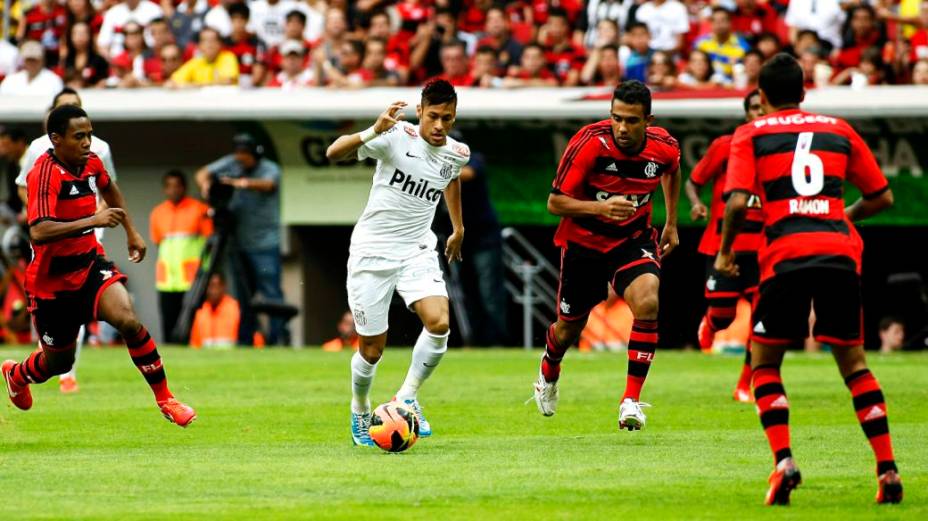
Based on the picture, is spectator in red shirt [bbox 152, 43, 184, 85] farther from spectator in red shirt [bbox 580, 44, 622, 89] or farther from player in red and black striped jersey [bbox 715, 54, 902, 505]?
player in red and black striped jersey [bbox 715, 54, 902, 505]

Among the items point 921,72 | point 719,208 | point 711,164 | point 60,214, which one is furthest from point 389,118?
point 921,72

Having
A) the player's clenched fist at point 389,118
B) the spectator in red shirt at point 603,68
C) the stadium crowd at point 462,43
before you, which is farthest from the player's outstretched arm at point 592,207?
the spectator in red shirt at point 603,68

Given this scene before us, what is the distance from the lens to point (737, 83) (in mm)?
21156

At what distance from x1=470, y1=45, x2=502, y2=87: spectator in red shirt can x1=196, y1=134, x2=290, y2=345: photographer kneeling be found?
3070mm

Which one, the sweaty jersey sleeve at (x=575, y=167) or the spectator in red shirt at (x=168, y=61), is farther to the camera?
the spectator in red shirt at (x=168, y=61)

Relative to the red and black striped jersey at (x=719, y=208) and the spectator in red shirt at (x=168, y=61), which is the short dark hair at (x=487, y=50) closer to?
the spectator in red shirt at (x=168, y=61)

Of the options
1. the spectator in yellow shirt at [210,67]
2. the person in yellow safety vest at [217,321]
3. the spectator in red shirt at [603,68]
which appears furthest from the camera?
the spectator in yellow shirt at [210,67]

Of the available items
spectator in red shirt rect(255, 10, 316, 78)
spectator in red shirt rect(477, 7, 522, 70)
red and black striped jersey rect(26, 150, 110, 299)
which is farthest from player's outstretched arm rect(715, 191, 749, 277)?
spectator in red shirt rect(255, 10, 316, 78)

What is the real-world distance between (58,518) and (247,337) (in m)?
15.7

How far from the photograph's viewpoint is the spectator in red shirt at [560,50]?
2259cm

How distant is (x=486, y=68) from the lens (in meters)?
22.3

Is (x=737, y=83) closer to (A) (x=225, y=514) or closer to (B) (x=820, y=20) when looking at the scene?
(B) (x=820, y=20)

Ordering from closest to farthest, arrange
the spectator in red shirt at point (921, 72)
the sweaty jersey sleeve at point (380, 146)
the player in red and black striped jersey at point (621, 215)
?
the sweaty jersey sleeve at point (380, 146)
the player in red and black striped jersey at point (621, 215)
the spectator in red shirt at point (921, 72)

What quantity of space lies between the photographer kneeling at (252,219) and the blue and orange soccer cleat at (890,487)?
15.2 metres
